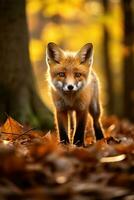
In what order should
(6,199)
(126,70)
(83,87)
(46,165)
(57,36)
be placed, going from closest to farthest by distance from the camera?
1. (6,199)
2. (46,165)
3. (83,87)
4. (126,70)
5. (57,36)

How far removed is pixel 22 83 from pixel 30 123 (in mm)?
715

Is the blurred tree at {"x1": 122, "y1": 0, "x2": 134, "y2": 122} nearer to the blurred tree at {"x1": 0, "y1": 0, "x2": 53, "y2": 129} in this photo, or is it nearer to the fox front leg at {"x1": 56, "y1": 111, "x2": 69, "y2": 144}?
the blurred tree at {"x1": 0, "y1": 0, "x2": 53, "y2": 129}

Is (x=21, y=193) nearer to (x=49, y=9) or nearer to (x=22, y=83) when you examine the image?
(x=22, y=83)

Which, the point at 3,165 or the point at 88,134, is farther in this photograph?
the point at 88,134

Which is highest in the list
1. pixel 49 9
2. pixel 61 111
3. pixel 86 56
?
pixel 49 9

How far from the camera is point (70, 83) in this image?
679 cm

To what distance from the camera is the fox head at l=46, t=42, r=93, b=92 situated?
6859 mm

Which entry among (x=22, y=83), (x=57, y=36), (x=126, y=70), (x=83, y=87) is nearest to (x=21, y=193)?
(x=83, y=87)

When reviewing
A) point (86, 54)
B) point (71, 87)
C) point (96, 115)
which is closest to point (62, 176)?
point (71, 87)

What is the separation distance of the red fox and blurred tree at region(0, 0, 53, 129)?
3.62 ft

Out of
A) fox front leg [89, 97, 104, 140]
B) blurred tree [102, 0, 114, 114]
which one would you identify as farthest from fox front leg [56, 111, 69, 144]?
blurred tree [102, 0, 114, 114]

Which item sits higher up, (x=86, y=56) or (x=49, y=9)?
(x=49, y=9)

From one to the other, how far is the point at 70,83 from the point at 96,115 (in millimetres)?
1385

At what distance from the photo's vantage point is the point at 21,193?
3027 mm
